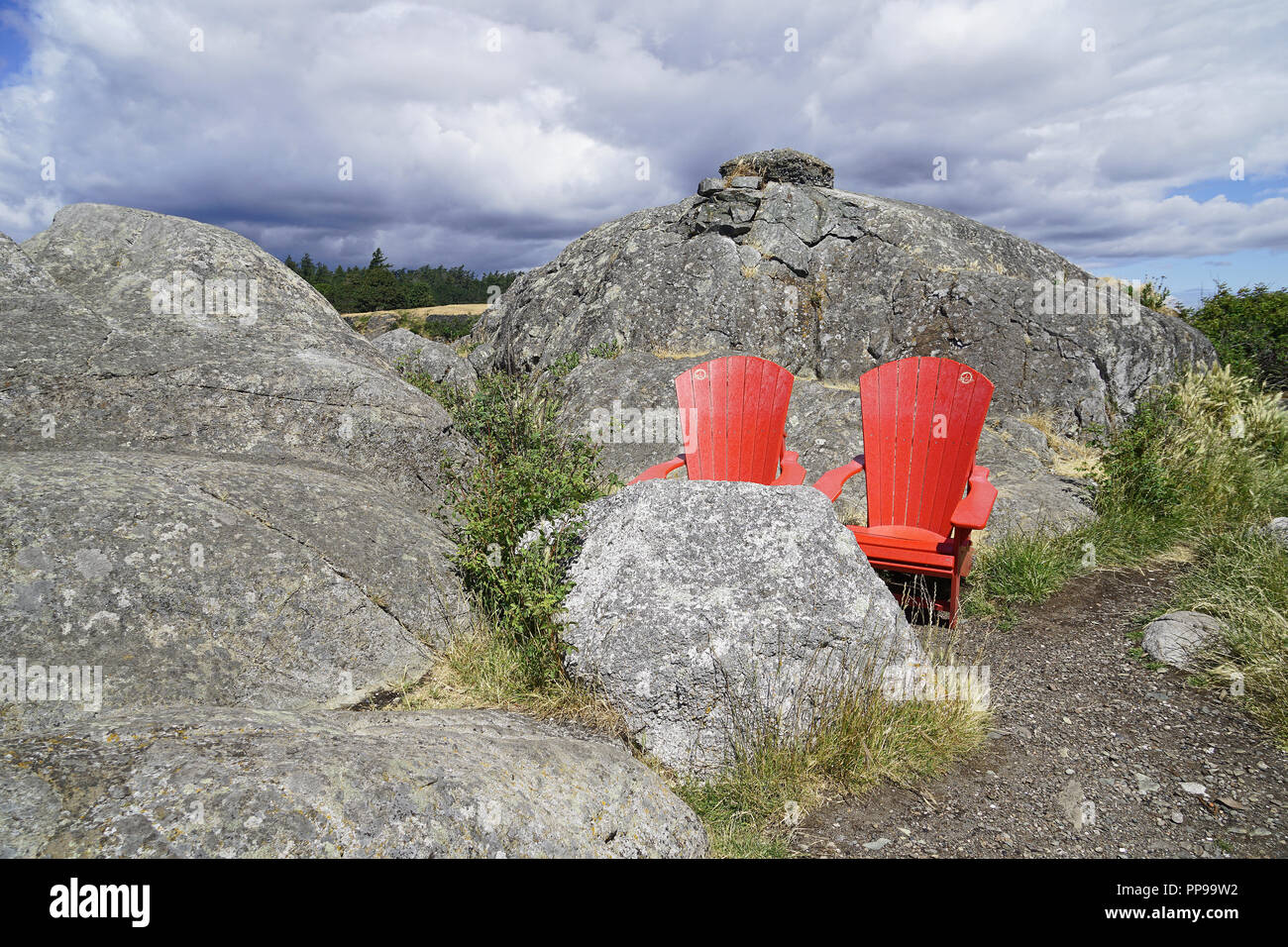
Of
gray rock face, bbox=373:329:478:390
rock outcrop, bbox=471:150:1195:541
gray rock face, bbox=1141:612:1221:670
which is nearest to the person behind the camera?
gray rock face, bbox=1141:612:1221:670

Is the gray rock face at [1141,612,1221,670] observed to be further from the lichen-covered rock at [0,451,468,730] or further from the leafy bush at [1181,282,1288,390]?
the leafy bush at [1181,282,1288,390]

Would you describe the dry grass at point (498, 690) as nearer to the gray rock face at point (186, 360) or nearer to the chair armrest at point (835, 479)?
the gray rock face at point (186, 360)

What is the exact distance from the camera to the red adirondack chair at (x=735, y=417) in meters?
4.69

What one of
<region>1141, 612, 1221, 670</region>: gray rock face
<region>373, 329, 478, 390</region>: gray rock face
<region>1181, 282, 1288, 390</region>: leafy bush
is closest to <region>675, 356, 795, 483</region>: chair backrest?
<region>1141, 612, 1221, 670</region>: gray rock face

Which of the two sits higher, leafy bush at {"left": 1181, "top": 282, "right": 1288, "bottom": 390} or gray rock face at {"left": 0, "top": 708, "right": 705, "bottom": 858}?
leafy bush at {"left": 1181, "top": 282, "right": 1288, "bottom": 390}

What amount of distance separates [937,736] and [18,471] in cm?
359

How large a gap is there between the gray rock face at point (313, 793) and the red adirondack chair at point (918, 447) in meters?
2.58

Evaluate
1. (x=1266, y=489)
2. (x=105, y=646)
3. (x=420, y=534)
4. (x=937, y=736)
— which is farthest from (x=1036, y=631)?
(x=105, y=646)

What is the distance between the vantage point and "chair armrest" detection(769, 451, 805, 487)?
4527mm

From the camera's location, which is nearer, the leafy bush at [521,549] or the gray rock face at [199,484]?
the gray rock face at [199,484]

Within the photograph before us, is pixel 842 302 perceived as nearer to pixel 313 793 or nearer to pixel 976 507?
pixel 976 507

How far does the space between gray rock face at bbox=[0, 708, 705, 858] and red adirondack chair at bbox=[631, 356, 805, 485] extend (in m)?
2.68

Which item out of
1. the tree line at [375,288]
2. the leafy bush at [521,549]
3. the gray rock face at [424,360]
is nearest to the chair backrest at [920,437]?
the leafy bush at [521,549]
